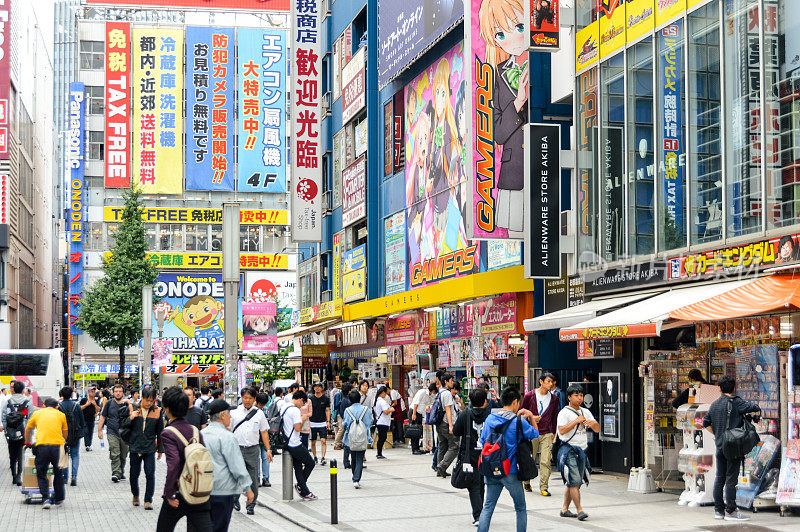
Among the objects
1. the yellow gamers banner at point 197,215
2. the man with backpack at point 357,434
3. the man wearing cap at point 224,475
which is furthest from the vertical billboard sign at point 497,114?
the yellow gamers banner at point 197,215

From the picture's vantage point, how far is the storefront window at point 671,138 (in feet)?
55.1

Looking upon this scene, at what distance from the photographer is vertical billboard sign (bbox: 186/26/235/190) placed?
66375mm

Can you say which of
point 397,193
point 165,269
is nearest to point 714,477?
point 397,193

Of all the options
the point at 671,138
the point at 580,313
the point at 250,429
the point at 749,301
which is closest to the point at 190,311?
the point at 580,313

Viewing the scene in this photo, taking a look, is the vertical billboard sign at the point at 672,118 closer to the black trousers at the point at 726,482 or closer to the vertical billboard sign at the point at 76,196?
the black trousers at the point at 726,482

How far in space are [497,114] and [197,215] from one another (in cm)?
4953

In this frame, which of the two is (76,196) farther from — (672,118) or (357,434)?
(672,118)

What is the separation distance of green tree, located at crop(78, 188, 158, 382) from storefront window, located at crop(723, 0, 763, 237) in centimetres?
4199

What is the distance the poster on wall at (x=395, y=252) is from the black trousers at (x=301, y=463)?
1399 cm

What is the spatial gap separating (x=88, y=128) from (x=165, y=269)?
33.4 feet

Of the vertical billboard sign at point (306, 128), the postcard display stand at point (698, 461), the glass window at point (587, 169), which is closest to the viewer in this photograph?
the postcard display stand at point (698, 461)

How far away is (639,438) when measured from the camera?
18.3 m

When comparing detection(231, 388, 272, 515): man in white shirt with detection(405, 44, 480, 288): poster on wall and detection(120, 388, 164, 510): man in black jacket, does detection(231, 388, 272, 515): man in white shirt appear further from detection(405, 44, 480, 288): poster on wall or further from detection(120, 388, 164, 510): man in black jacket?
detection(405, 44, 480, 288): poster on wall

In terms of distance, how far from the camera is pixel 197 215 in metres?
68.4
